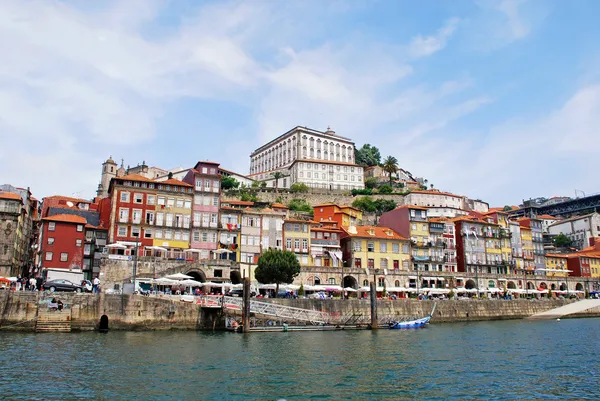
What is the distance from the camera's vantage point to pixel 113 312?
44500 millimetres

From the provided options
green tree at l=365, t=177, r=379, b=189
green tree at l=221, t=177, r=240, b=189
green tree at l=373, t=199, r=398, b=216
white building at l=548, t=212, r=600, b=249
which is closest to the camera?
green tree at l=373, t=199, r=398, b=216

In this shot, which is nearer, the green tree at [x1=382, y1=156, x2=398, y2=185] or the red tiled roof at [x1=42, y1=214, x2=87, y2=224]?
the red tiled roof at [x1=42, y1=214, x2=87, y2=224]

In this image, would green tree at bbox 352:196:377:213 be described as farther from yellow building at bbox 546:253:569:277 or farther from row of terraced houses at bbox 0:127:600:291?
yellow building at bbox 546:253:569:277

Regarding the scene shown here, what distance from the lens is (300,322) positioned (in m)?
52.6

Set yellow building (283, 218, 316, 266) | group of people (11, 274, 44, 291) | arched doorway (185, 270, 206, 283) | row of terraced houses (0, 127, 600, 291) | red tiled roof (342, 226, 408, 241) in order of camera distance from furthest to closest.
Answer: red tiled roof (342, 226, 408, 241) < yellow building (283, 218, 316, 266) < row of terraced houses (0, 127, 600, 291) < arched doorway (185, 270, 206, 283) < group of people (11, 274, 44, 291)

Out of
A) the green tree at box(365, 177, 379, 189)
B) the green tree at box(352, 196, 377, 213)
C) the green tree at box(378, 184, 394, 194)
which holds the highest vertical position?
the green tree at box(365, 177, 379, 189)

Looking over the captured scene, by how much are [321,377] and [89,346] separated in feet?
54.6

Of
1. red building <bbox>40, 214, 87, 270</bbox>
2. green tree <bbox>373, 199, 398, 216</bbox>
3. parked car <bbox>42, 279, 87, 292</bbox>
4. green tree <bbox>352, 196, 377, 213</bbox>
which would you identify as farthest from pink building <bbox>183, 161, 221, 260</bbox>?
green tree <bbox>373, 199, 398, 216</bbox>

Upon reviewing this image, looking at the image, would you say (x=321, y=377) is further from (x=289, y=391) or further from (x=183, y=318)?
(x=183, y=318)

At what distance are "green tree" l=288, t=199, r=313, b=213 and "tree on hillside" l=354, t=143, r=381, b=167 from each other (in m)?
43.0

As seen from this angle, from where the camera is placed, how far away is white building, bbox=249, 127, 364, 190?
416 ft

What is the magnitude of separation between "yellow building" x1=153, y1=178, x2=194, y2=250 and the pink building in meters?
0.90

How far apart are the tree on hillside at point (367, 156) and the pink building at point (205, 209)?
8333cm

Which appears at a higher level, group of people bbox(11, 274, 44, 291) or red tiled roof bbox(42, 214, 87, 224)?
red tiled roof bbox(42, 214, 87, 224)
